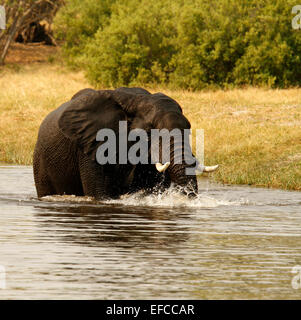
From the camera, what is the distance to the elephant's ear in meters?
13.7

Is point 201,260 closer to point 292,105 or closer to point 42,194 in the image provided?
point 42,194

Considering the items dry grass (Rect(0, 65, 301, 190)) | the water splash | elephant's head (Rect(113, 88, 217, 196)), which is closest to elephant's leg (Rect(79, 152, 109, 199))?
the water splash

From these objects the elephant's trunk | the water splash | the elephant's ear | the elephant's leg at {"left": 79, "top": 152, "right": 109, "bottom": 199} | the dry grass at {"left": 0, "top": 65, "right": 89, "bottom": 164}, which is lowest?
the dry grass at {"left": 0, "top": 65, "right": 89, "bottom": 164}

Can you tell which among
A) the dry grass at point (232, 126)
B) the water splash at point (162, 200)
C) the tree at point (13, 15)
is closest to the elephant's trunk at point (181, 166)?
the water splash at point (162, 200)

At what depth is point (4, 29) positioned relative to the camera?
41.3 m

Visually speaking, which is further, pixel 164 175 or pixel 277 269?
pixel 164 175

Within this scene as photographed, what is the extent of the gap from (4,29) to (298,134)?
22.9 meters

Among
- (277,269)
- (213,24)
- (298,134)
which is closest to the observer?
(277,269)

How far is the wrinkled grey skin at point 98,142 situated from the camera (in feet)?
43.5

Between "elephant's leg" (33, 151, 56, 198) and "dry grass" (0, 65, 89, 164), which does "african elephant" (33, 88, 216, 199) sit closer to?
"elephant's leg" (33, 151, 56, 198)

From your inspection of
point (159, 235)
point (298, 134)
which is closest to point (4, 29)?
point (298, 134)

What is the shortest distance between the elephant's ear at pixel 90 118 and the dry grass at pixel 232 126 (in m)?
4.21

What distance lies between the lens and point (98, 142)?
13.8 meters
